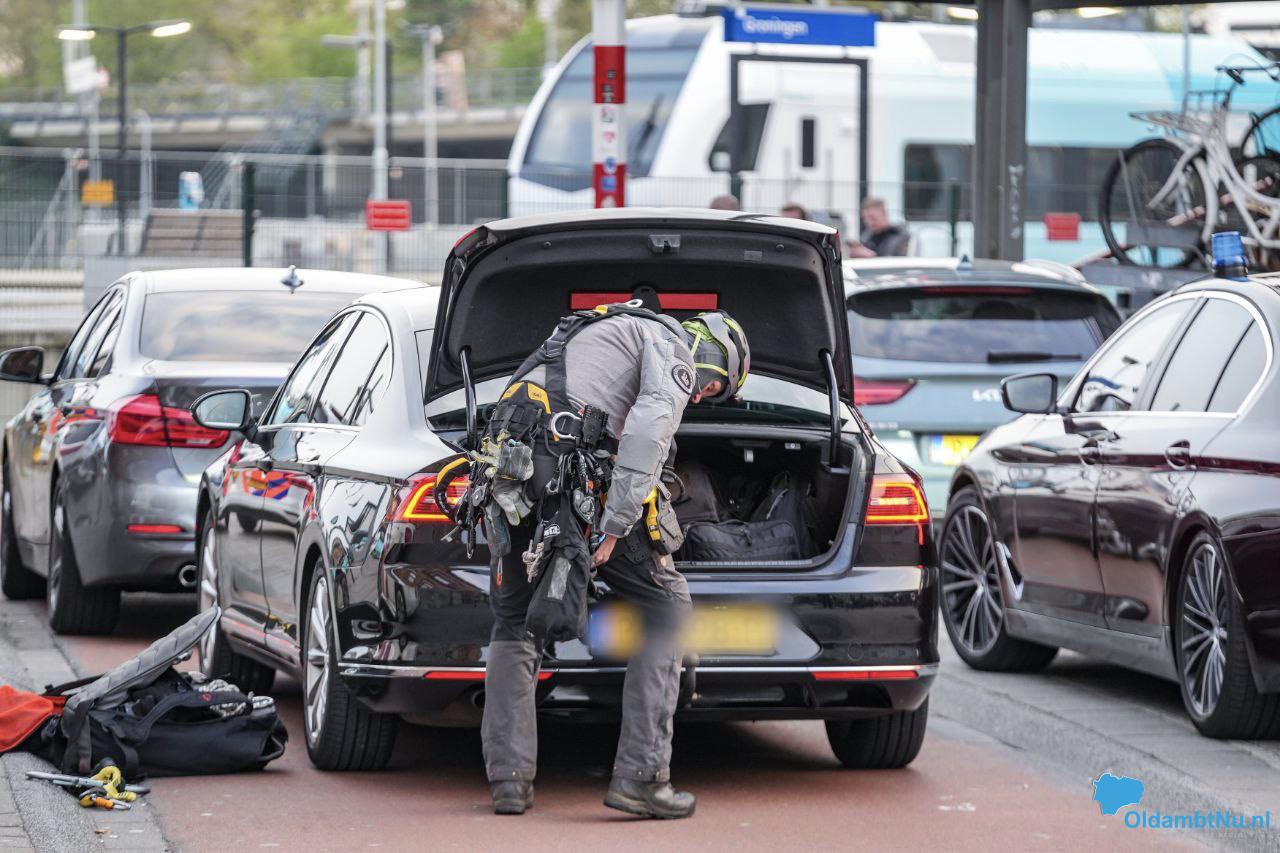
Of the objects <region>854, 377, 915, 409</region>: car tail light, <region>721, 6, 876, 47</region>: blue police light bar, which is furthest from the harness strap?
<region>721, 6, 876, 47</region>: blue police light bar

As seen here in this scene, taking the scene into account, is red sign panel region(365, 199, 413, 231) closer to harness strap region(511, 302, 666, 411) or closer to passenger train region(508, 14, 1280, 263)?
passenger train region(508, 14, 1280, 263)

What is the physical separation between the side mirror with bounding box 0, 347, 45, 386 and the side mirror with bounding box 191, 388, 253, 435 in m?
2.93

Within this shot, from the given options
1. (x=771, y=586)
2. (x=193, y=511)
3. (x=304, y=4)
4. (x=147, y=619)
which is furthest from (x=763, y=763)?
(x=304, y=4)

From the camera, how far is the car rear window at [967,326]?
38.1 feet

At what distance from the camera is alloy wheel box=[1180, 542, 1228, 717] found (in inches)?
292

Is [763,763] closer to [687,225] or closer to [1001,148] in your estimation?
[687,225]

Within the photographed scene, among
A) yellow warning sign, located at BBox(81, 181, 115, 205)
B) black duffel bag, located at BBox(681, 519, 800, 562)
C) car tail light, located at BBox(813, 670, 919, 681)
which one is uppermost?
yellow warning sign, located at BBox(81, 181, 115, 205)

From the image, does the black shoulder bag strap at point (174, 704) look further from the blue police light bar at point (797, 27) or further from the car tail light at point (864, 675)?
the blue police light bar at point (797, 27)

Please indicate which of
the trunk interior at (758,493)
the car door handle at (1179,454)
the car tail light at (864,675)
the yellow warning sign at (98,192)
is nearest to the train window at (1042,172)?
the yellow warning sign at (98,192)

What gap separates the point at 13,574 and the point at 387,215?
373 inches

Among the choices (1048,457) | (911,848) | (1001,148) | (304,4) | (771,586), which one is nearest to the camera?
(911,848)

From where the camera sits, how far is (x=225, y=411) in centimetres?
866

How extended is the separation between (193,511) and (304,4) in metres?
110

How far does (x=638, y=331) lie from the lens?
632cm
